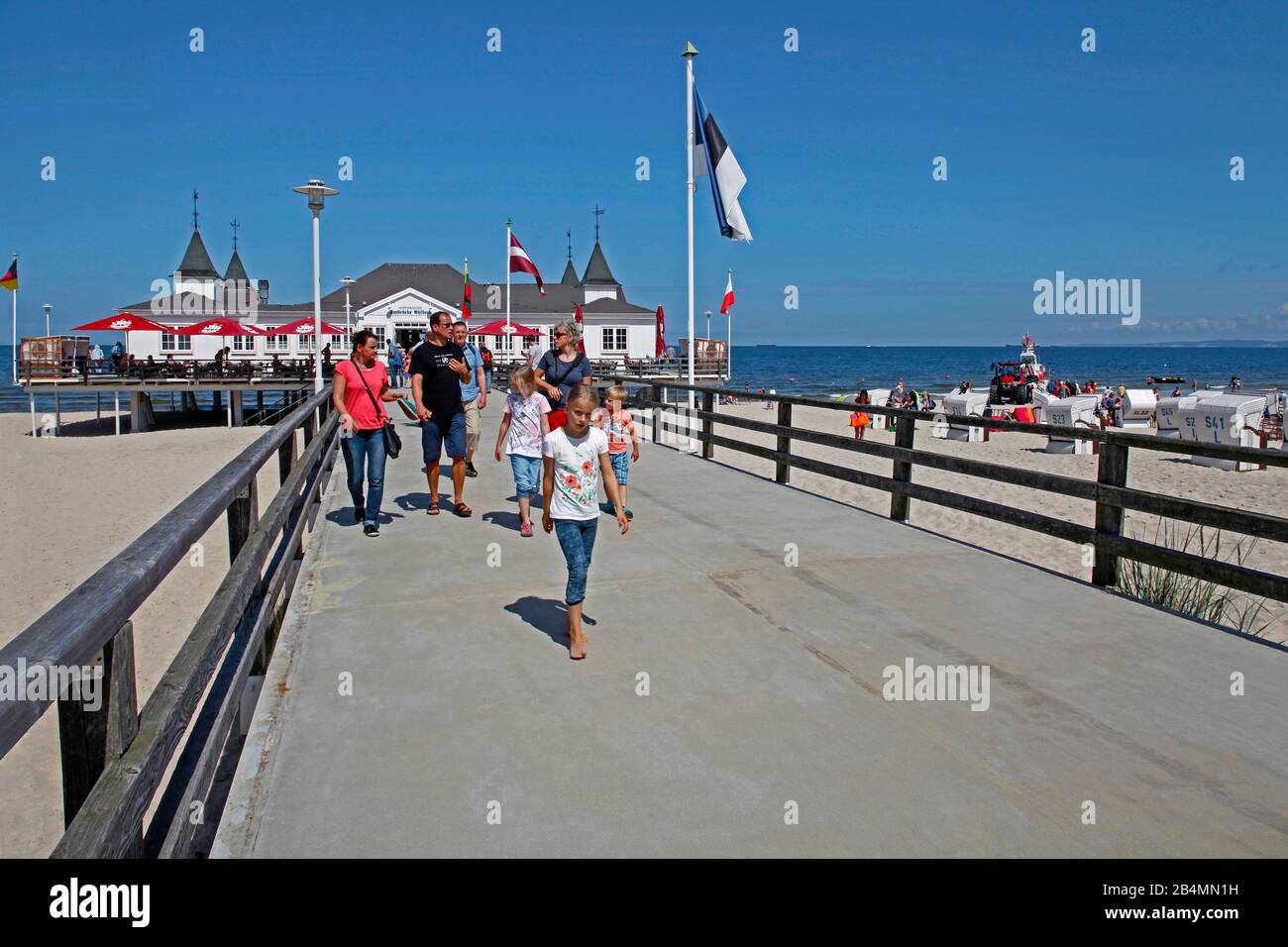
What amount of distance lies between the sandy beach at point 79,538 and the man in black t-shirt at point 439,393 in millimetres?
3468

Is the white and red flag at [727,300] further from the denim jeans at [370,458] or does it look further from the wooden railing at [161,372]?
the denim jeans at [370,458]

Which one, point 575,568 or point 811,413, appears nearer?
point 575,568

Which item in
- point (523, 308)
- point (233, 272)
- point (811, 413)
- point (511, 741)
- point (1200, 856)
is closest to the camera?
point (1200, 856)

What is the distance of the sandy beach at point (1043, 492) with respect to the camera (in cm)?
1178

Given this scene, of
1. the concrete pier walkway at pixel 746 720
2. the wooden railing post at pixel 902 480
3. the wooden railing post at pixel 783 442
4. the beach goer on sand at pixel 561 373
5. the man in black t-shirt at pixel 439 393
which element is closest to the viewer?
the concrete pier walkway at pixel 746 720

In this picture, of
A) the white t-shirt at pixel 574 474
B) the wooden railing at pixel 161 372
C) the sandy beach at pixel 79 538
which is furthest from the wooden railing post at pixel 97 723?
the wooden railing at pixel 161 372

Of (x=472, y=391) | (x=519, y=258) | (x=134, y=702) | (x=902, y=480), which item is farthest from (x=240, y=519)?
(x=519, y=258)

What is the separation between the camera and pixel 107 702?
2.37m

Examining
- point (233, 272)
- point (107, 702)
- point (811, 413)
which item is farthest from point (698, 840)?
point (233, 272)

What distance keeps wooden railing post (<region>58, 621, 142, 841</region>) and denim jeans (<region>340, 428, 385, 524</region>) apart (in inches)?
249

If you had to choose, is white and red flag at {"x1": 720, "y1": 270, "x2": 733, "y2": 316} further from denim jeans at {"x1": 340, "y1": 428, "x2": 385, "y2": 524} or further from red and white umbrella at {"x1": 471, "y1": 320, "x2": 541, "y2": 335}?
denim jeans at {"x1": 340, "y1": 428, "x2": 385, "y2": 524}

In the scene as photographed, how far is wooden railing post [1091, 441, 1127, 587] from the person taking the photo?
23.3 feet
